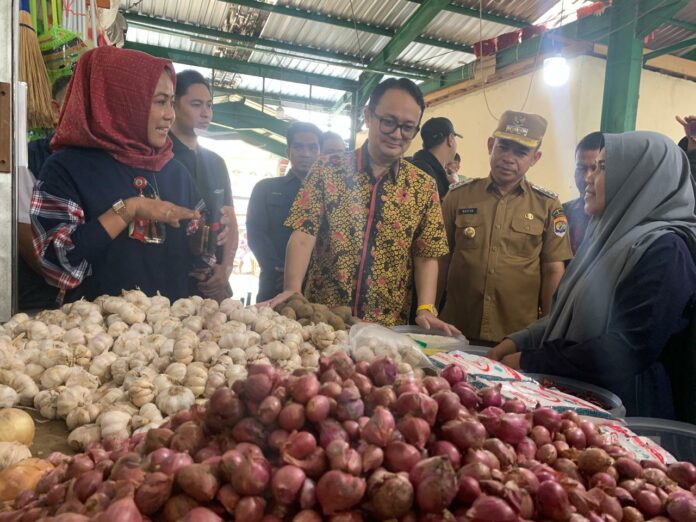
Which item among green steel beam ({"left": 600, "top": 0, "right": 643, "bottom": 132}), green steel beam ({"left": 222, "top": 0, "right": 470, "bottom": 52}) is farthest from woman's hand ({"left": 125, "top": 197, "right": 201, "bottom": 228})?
green steel beam ({"left": 222, "top": 0, "right": 470, "bottom": 52})

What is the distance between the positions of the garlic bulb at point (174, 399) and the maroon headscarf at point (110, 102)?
50.4 inches

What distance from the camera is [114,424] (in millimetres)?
1108

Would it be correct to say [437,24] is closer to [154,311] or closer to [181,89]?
[181,89]

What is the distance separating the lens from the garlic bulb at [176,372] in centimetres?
132

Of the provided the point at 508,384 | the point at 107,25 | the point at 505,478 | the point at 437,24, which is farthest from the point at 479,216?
A: the point at 437,24

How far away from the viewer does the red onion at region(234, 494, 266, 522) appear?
2.13 feet

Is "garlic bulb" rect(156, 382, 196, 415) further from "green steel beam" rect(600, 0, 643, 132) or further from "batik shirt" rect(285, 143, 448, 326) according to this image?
"green steel beam" rect(600, 0, 643, 132)

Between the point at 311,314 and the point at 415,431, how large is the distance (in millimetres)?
1120

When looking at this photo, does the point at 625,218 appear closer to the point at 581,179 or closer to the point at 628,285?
the point at 628,285

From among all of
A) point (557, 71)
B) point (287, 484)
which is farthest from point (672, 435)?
point (557, 71)

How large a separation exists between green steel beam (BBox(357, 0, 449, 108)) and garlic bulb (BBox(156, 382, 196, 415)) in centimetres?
561

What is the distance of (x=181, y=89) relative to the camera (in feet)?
9.80

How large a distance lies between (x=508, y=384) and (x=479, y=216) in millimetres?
1889

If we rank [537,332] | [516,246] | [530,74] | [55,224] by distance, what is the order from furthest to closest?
[530,74] → [516,246] → [537,332] → [55,224]
